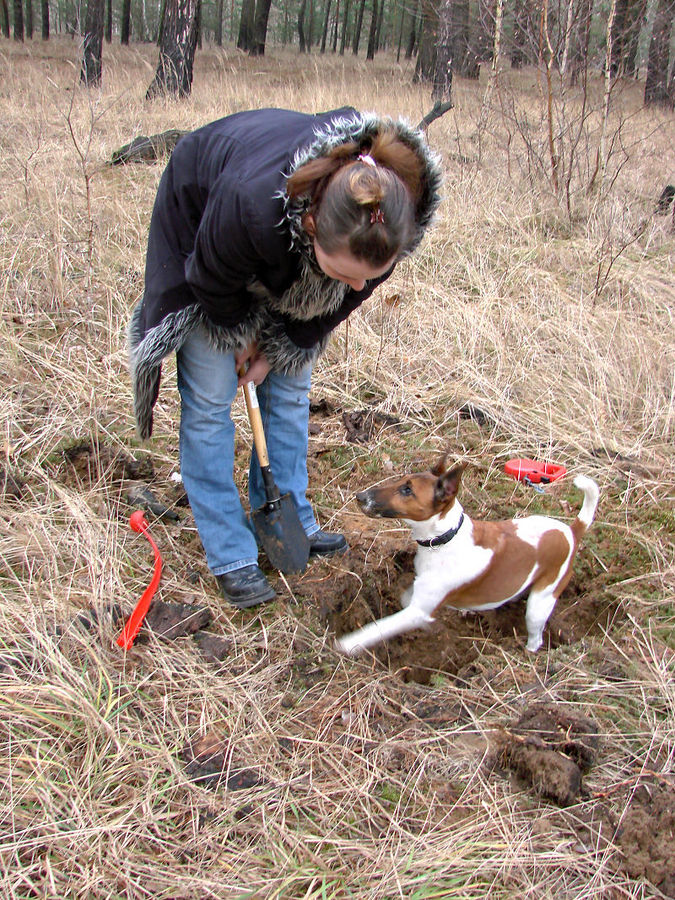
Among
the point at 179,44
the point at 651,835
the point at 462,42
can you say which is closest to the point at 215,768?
the point at 651,835

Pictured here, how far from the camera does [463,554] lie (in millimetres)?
2674

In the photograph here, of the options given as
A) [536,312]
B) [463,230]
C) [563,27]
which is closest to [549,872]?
[536,312]

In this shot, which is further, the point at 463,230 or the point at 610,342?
the point at 463,230

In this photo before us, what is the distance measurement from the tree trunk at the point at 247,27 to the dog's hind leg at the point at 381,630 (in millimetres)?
27811

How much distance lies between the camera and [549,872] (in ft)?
5.82

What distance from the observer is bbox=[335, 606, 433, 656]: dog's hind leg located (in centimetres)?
257

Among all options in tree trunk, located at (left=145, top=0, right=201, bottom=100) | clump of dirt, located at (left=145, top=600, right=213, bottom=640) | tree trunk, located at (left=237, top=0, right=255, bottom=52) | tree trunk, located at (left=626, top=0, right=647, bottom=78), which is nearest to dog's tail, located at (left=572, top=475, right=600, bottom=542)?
clump of dirt, located at (left=145, top=600, right=213, bottom=640)

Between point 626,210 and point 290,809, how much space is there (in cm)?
602

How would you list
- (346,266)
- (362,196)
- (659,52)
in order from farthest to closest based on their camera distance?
(659,52) < (346,266) < (362,196)

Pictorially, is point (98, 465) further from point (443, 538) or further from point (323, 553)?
point (443, 538)

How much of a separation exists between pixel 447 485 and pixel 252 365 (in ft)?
2.85

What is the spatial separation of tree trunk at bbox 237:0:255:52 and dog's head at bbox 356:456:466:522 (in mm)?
27591

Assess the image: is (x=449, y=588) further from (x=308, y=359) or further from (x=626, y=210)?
(x=626, y=210)

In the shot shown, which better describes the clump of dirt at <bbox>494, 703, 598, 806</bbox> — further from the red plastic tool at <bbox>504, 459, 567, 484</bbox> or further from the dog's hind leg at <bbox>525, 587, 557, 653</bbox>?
the red plastic tool at <bbox>504, 459, 567, 484</bbox>
